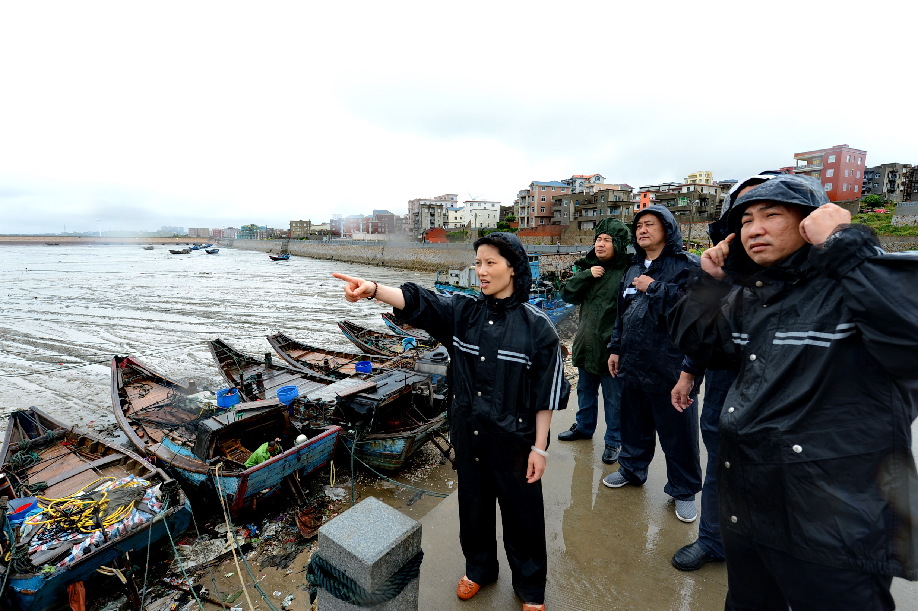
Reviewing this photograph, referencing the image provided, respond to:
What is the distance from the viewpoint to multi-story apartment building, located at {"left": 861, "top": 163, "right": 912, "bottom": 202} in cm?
5107

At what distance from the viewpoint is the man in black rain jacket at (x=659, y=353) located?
326 cm

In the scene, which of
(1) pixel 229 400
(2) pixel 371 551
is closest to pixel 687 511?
(2) pixel 371 551

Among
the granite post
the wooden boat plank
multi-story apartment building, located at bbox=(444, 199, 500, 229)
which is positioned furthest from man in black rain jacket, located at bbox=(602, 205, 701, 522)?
multi-story apartment building, located at bbox=(444, 199, 500, 229)

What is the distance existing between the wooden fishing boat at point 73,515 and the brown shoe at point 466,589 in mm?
4074

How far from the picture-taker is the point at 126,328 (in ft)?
65.9

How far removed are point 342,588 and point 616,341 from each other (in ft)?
9.49

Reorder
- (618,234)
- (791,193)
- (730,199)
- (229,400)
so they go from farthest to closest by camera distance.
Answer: (229,400), (618,234), (730,199), (791,193)

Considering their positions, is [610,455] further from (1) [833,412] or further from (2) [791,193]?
(2) [791,193]

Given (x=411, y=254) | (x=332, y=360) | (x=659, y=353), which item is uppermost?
(x=659, y=353)

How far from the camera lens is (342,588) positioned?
2.07 m

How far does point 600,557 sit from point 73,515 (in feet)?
18.6

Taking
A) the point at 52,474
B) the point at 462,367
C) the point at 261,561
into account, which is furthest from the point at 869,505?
the point at 52,474

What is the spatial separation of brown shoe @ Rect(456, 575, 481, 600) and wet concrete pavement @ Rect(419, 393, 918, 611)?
4 centimetres

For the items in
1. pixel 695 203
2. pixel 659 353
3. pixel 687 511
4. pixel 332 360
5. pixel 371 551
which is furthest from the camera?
pixel 695 203
